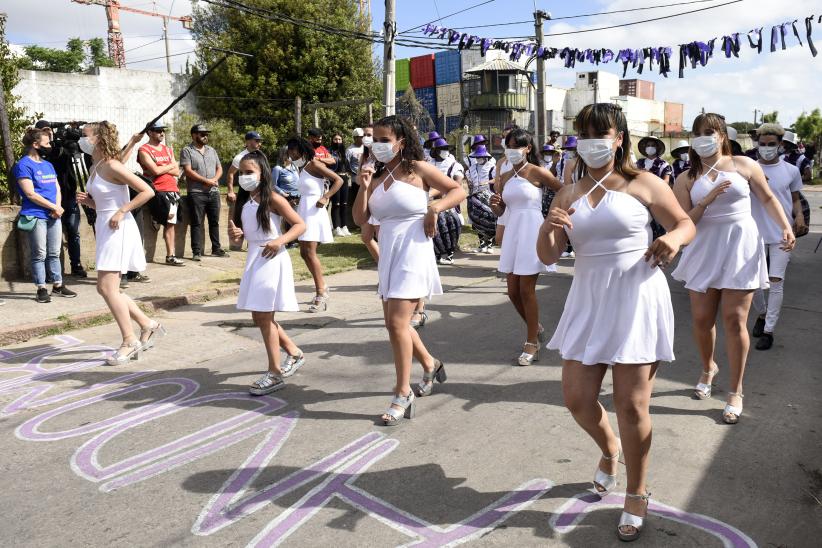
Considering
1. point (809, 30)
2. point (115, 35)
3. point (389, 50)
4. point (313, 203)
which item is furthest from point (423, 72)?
point (313, 203)

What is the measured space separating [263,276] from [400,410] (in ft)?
4.68

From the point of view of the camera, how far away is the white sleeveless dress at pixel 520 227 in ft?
19.1

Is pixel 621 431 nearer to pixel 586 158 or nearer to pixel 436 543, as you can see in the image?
pixel 436 543

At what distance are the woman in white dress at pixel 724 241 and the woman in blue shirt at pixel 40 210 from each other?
6751 millimetres

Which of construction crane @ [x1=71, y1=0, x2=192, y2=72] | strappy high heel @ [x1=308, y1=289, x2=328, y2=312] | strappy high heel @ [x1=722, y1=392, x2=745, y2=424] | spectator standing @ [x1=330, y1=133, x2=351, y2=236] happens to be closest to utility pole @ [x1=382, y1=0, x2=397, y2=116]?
spectator standing @ [x1=330, y1=133, x2=351, y2=236]

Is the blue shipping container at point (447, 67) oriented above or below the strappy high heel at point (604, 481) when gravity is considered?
above

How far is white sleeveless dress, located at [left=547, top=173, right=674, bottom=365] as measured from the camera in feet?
→ 10.2

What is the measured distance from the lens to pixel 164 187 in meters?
9.89

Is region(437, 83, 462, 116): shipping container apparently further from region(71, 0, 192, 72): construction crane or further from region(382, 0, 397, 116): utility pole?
region(382, 0, 397, 116): utility pole

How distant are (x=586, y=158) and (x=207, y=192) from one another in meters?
8.50

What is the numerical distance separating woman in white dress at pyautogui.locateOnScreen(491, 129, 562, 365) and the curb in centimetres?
411

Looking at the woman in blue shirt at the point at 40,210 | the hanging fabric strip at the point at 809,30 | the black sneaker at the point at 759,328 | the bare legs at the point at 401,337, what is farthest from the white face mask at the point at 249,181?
the hanging fabric strip at the point at 809,30

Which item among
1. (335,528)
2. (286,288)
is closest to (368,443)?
(335,528)

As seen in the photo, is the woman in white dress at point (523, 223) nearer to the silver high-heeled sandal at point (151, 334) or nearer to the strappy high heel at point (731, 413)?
the strappy high heel at point (731, 413)
